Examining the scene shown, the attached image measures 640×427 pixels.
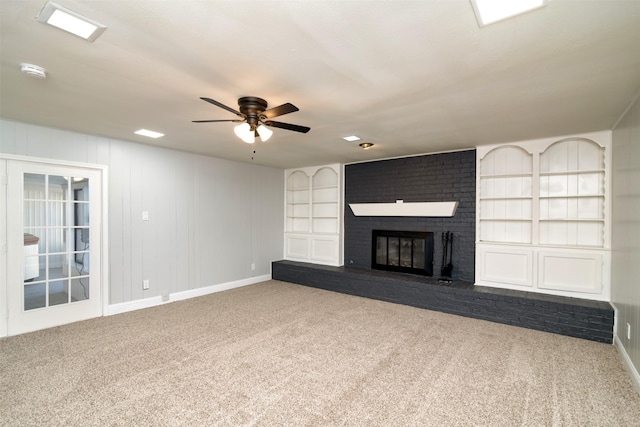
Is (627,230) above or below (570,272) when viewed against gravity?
above

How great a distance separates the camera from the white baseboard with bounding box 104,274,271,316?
170 inches

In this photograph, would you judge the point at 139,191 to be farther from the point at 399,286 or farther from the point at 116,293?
the point at 399,286

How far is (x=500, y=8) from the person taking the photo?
5.05ft

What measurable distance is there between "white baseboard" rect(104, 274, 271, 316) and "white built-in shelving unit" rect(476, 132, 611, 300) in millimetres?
4095

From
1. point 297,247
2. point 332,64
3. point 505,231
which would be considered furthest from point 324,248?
point 332,64

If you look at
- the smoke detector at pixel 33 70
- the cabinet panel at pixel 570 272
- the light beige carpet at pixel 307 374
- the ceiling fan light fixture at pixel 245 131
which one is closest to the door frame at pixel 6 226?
the light beige carpet at pixel 307 374

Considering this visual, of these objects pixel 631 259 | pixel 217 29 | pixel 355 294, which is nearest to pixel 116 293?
pixel 355 294

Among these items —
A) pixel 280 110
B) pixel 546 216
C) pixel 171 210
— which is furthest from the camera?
pixel 171 210

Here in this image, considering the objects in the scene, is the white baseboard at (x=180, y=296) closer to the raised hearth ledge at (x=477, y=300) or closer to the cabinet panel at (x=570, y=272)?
the raised hearth ledge at (x=477, y=300)

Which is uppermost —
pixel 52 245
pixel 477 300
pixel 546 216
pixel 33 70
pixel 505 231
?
pixel 33 70

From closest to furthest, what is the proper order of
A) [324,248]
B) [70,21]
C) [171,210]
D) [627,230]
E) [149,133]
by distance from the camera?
[70,21]
[627,230]
[149,133]
[171,210]
[324,248]

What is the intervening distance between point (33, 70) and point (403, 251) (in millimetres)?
5068

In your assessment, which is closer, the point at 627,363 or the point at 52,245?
the point at 627,363

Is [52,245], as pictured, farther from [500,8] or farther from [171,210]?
[500,8]
